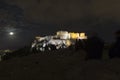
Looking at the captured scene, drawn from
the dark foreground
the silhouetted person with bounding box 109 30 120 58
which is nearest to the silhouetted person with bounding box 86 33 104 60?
the dark foreground

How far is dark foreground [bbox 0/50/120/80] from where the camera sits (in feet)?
51.0

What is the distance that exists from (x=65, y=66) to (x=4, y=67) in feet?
13.7

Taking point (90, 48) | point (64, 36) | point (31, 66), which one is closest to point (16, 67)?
point (31, 66)

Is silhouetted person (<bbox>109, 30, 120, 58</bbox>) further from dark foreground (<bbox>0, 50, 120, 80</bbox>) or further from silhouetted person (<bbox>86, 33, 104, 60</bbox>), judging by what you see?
silhouetted person (<bbox>86, 33, 104, 60</bbox>)

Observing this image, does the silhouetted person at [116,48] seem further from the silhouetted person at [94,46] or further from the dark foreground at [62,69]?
the silhouetted person at [94,46]

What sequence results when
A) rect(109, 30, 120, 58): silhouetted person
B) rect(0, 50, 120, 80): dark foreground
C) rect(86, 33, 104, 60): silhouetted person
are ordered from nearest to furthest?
rect(0, 50, 120, 80): dark foreground → rect(109, 30, 120, 58): silhouetted person → rect(86, 33, 104, 60): silhouetted person

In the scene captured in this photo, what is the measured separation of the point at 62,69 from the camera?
18.4m

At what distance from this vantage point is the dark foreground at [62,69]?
15.5m

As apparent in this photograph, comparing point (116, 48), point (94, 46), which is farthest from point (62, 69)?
point (116, 48)

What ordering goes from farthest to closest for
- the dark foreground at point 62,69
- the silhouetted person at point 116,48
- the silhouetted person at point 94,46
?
the silhouetted person at point 94,46 < the silhouetted person at point 116,48 < the dark foreground at point 62,69

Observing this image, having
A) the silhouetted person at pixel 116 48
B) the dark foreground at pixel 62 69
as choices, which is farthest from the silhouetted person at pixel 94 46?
the silhouetted person at pixel 116 48

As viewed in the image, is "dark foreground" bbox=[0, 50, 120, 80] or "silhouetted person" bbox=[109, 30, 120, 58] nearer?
"dark foreground" bbox=[0, 50, 120, 80]

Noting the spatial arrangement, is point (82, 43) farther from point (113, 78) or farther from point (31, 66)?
point (113, 78)

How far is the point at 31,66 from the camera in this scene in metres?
20.3
